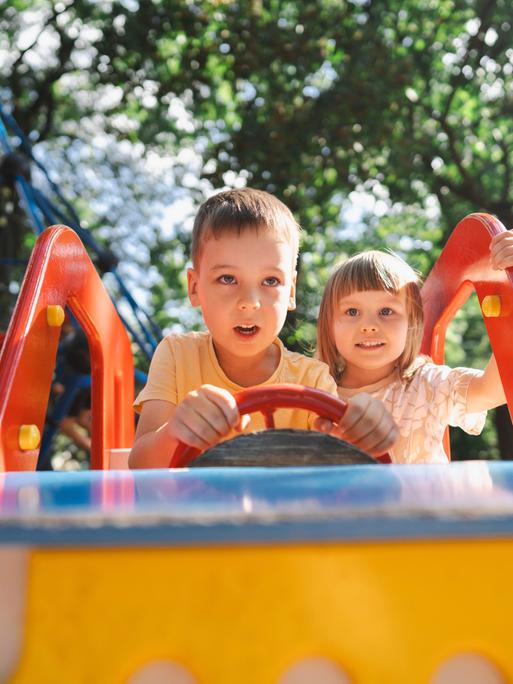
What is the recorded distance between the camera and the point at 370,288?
92.2 inches

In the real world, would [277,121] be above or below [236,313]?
above

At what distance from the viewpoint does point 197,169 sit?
750 centimetres

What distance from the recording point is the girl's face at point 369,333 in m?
2.29

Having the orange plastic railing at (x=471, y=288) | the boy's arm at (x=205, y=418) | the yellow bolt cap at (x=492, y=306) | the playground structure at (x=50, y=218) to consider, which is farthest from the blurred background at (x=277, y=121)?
the boy's arm at (x=205, y=418)

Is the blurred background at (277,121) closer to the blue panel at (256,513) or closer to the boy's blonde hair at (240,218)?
the boy's blonde hair at (240,218)

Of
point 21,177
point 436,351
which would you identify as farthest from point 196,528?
point 21,177

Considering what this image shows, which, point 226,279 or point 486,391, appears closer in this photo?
point 226,279

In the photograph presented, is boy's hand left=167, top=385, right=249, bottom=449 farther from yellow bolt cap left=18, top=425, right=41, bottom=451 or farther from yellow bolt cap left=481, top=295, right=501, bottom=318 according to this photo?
yellow bolt cap left=481, top=295, right=501, bottom=318

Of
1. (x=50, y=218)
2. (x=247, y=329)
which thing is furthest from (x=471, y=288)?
(x=50, y=218)

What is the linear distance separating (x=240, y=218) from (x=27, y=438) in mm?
656

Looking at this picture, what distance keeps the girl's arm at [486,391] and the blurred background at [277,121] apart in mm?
3209

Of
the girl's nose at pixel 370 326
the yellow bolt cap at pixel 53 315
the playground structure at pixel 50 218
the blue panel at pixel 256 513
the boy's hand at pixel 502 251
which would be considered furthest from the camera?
the playground structure at pixel 50 218

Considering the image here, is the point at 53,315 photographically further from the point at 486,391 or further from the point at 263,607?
the point at 486,391

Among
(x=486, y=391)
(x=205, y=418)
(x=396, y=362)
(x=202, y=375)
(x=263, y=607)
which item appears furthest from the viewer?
(x=396, y=362)
